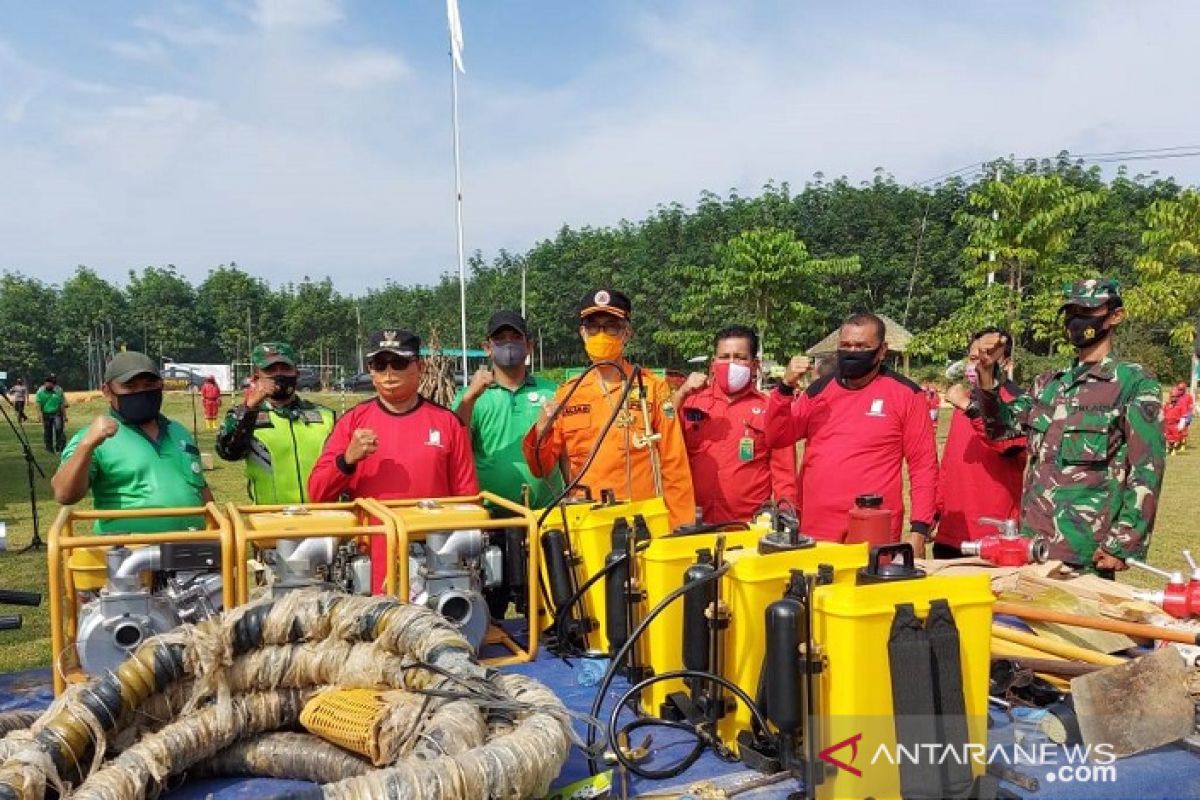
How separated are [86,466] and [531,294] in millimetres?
54106

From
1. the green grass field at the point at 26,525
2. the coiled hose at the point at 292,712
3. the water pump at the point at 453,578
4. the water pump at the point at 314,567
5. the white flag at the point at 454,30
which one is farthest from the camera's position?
the white flag at the point at 454,30

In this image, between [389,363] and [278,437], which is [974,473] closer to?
[389,363]

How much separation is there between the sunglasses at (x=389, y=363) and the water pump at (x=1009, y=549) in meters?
2.56

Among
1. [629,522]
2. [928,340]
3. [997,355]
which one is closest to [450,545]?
[629,522]

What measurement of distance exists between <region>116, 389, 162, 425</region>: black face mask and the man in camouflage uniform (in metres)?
4.06

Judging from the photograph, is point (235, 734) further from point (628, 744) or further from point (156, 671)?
point (628, 744)

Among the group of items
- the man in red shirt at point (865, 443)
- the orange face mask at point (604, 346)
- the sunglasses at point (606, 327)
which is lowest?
the man in red shirt at point (865, 443)

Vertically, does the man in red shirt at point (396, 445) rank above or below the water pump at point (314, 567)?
above

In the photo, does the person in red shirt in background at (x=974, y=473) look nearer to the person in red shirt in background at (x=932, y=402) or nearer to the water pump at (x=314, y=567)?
the person in red shirt in background at (x=932, y=402)

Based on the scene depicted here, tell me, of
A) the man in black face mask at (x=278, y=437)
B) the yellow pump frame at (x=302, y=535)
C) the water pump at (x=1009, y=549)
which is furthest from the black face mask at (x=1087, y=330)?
the man in black face mask at (x=278, y=437)

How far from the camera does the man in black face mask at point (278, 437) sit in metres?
4.30

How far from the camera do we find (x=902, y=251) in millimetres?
49750

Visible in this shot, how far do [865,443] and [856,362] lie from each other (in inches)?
15.9

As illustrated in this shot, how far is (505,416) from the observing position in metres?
4.62
